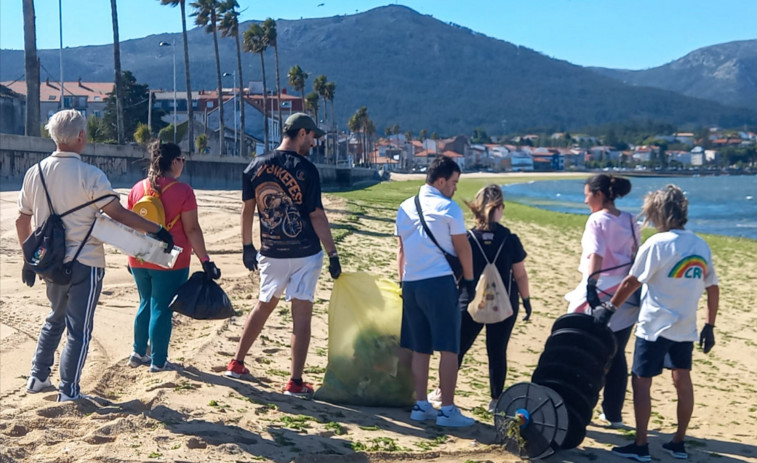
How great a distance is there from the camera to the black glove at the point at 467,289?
6.19m

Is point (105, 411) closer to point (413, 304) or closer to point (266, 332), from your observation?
point (413, 304)

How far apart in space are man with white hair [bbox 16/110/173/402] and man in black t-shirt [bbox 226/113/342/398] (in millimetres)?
897

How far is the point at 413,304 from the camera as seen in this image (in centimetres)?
612

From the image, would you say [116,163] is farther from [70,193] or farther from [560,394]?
[560,394]

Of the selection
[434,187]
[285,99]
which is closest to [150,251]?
[434,187]

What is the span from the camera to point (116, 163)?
31.7m

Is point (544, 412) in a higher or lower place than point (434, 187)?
lower

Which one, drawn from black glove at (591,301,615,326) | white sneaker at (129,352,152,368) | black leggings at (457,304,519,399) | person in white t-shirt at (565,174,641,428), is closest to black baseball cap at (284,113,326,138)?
black leggings at (457,304,519,399)

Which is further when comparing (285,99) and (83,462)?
(285,99)

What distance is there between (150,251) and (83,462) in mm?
1555

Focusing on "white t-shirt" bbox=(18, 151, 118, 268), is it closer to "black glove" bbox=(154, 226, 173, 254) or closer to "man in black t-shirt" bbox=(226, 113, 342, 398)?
"black glove" bbox=(154, 226, 173, 254)

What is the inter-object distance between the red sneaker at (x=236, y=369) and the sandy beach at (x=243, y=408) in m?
0.08

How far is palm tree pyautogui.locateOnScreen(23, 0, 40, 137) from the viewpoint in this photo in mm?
26281

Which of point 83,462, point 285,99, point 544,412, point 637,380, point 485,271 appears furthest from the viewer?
point 285,99
